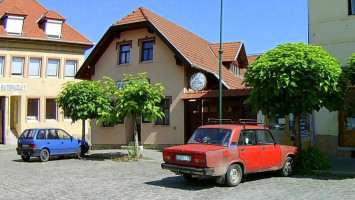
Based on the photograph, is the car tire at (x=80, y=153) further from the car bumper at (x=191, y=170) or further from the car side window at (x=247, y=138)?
the car side window at (x=247, y=138)

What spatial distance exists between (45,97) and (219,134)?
25.2m

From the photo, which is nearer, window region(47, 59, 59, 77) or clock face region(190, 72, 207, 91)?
clock face region(190, 72, 207, 91)

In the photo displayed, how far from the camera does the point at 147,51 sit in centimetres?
2473

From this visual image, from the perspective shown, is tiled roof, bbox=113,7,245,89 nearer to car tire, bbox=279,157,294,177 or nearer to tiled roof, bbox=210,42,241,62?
tiled roof, bbox=210,42,241,62

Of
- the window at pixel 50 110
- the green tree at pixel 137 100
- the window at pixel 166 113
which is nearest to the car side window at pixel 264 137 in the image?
the green tree at pixel 137 100

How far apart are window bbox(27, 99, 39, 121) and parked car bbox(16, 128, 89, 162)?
1526 centimetres

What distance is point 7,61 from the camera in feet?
104

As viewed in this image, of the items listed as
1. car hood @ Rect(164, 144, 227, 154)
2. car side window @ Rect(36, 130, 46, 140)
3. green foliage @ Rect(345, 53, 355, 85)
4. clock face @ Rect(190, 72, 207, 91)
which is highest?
clock face @ Rect(190, 72, 207, 91)

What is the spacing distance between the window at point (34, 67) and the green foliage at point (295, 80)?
24.2m

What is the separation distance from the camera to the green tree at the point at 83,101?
785 inches

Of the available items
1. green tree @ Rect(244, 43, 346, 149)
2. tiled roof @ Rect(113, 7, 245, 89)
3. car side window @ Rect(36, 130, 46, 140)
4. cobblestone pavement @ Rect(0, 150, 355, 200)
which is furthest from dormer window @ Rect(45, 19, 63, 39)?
green tree @ Rect(244, 43, 346, 149)

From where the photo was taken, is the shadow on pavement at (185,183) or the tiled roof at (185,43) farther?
the tiled roof at (185,43)

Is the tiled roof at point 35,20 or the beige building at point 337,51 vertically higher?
the tiled roof at point 35,20

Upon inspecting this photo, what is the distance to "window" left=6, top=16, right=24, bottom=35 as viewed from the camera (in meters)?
32.7
